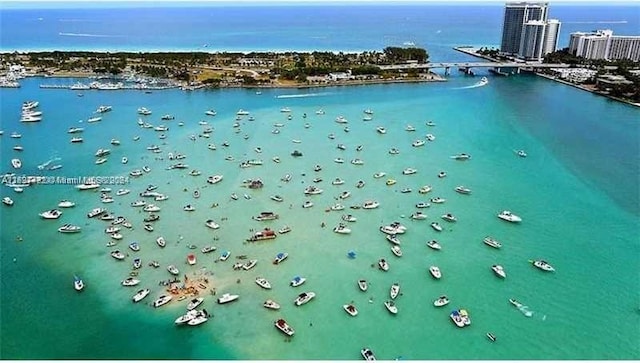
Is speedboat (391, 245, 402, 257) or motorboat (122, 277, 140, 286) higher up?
motorboat (122, 277, 140, 286)

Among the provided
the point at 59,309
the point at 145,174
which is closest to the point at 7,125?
the point at 145,174

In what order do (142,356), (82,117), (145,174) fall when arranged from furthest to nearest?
(82,117), (145,174), (142,356)

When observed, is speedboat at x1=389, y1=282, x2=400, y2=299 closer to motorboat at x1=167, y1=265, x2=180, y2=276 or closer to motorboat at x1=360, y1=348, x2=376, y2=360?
motorboat at x1=360, y1=348, x2=376, y2=360

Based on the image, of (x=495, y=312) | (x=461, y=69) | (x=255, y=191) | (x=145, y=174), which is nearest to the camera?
→ (x=495, y=312)

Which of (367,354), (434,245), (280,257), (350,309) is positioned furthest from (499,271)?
(280,257)

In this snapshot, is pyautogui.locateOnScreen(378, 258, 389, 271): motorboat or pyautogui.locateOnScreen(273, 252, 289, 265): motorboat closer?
pyautogui.locateOnScreen(378, 258, 389, 271): motorboat

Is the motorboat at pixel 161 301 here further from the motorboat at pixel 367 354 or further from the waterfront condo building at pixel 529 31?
the waterfront condo building at pixel 529 31

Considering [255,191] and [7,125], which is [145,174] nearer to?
[255,191]

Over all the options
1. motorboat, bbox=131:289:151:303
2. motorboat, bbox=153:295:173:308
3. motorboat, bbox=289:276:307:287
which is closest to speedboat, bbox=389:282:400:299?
motorboat, bbox=289:276:307:287
